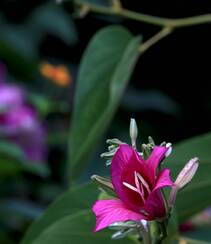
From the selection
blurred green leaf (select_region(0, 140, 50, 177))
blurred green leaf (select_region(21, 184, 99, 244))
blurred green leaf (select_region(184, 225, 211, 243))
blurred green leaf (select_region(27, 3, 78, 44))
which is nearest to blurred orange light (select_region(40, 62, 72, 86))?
blurred green leaf (select_region(27, 3, 78, 44))

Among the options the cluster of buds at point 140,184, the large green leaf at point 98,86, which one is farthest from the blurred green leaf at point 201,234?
the cluster of buds at point 140,184

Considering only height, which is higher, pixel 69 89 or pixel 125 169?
pixel 69 89

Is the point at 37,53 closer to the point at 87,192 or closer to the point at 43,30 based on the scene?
the point at 43,30

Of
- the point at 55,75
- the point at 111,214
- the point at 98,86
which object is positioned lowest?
the point at 111,214

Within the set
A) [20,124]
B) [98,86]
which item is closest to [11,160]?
[20,124]

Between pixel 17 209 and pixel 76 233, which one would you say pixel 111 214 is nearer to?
pixel 76 233

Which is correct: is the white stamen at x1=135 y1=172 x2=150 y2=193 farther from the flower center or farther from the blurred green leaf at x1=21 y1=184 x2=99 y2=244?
the blurred green leaf at x1=21 y1=184 x2=99 y2=244

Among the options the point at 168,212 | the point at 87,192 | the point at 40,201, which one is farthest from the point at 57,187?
the point at 168,212

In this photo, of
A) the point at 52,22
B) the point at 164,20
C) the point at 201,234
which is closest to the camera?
the point at 164,20
